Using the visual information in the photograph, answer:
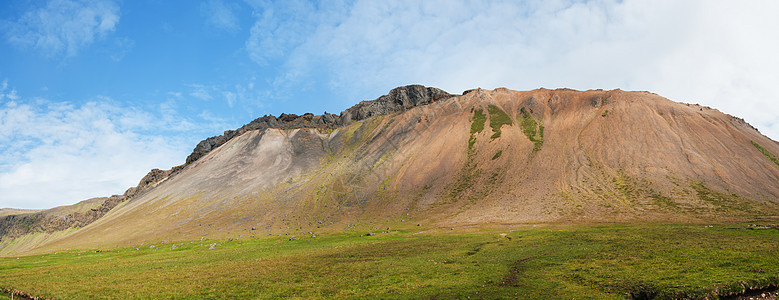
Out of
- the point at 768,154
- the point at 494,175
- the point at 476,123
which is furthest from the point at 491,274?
the point at 476,123

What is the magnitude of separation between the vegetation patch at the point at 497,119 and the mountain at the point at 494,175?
2.55ft

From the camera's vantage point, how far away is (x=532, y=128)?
138 m

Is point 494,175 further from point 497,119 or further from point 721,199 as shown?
point 721,199

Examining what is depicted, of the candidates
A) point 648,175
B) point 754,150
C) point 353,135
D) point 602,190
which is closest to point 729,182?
point 648,175

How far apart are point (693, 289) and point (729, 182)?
94.6 meters

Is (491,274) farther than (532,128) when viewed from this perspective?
No

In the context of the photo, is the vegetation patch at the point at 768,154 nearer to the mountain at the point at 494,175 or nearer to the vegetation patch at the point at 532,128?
the mountain at the point at 494,175

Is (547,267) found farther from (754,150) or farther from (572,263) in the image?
(754,150)

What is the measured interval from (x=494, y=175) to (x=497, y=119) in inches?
1776

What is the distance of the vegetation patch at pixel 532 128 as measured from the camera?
415ft

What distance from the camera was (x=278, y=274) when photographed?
36125 millimetres

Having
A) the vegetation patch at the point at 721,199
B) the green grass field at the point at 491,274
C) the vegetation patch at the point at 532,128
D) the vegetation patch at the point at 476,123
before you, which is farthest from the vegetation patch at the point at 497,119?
the green grass field at the point at 491,274

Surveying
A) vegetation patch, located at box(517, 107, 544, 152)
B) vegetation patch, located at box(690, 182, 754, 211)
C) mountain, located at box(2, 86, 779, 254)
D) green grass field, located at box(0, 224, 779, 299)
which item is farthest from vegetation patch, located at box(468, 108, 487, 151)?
green grass field, located at box(0, 224, 779, 299)

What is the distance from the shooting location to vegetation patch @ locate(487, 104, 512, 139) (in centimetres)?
14168
